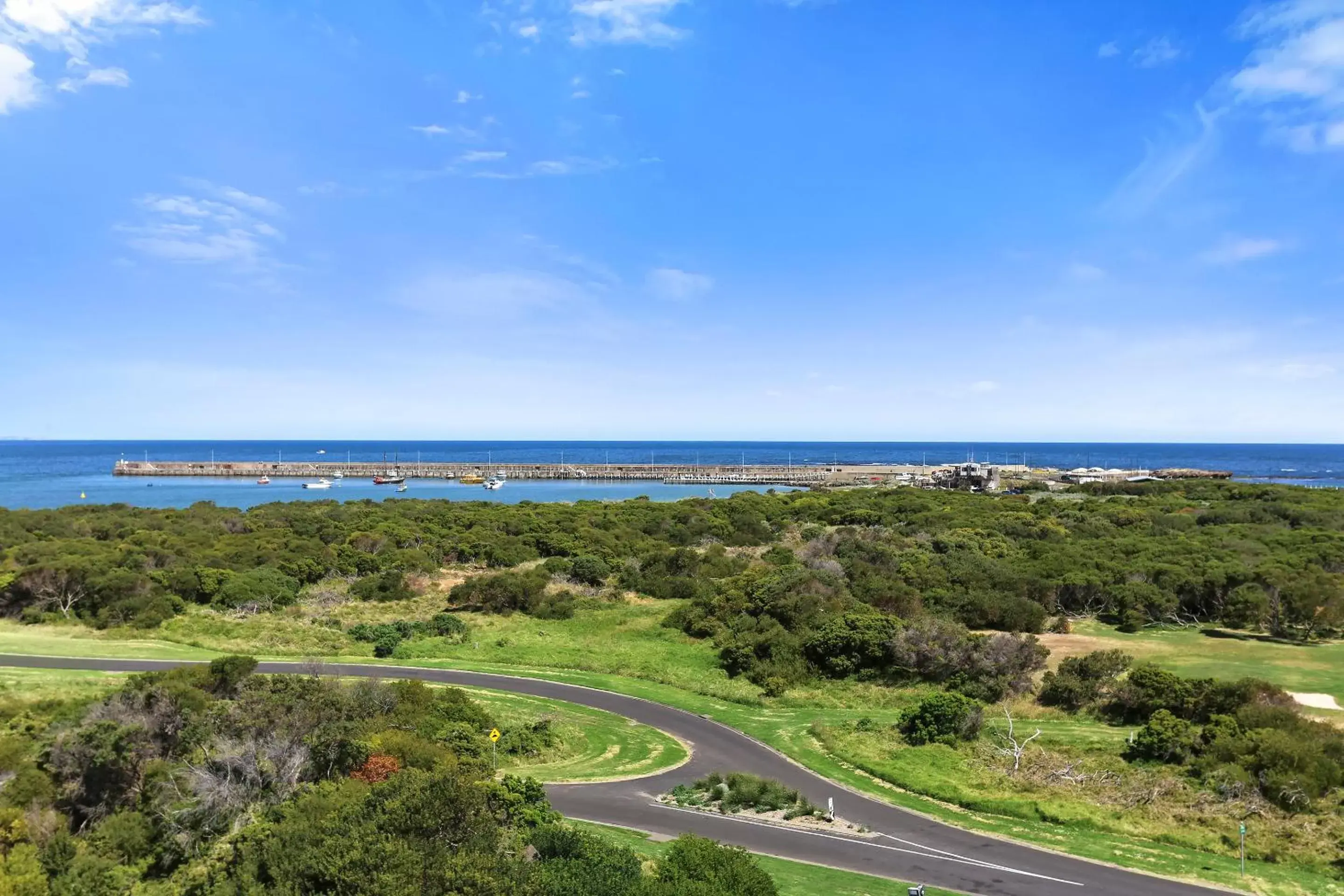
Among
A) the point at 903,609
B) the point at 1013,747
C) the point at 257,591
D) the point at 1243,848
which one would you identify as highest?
the point at 257,591

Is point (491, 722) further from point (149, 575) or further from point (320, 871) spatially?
point (149, 575)

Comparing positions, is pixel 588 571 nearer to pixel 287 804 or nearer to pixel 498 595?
pixel 498 595

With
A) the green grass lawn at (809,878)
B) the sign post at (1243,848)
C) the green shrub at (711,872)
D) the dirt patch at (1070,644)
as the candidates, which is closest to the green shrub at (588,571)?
the dirt patch at (1070,644)

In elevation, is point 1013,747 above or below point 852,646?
below

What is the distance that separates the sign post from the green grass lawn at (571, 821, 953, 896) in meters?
7.27

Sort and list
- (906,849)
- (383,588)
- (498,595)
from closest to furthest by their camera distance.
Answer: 1. (906,849)
2. (498,595)
3. (383,588)

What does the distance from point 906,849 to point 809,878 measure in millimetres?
3371

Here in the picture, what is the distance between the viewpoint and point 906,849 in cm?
1908

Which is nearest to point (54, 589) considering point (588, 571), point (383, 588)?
point (383, 588)

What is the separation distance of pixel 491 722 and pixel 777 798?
34.7ft

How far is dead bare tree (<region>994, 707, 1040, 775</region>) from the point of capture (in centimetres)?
2477

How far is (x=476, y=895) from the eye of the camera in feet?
43.1

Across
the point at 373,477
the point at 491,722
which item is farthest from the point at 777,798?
the point at 373,477

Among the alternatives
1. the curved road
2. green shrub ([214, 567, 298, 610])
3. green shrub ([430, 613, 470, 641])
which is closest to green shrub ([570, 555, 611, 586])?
green shrub ([430, 613, 470, 641])
